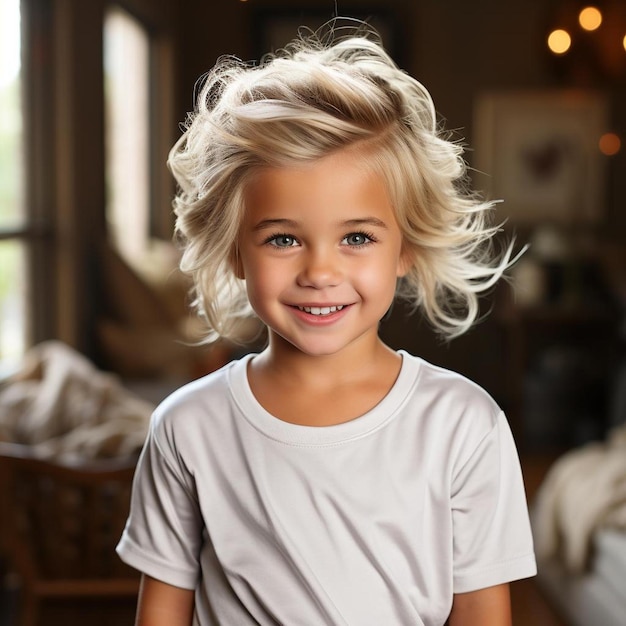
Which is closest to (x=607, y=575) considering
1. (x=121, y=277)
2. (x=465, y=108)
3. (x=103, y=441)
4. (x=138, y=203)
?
(x=103, y=441)

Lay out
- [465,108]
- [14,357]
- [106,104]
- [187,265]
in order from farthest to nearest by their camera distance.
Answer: [465,108] < [106,104] < [14,357] < [187,265]

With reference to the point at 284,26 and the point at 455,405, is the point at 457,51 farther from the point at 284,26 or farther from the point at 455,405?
the point at 455,405

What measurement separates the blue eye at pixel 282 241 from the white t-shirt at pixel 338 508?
0.54 feet

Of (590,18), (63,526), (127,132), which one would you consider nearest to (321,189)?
(63,526)

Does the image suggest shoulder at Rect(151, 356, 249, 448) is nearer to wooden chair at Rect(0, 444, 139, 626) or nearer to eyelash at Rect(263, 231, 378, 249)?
eyelash at Rect(263, 231, 378, 249)

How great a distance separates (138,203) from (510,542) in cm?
421

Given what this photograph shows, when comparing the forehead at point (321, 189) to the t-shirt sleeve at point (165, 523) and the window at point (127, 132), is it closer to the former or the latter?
the t-shirt sleeve at point (165, 523)

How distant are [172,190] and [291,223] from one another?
14.0 ft

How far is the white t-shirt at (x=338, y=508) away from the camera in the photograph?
38.4 inches

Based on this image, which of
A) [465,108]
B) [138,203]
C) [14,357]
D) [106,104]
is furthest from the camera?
[465,108]

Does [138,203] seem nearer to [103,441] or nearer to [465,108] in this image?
[465,108]

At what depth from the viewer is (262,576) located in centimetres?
98

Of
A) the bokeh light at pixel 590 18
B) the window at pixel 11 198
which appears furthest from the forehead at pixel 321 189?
the window at pixel 11 198

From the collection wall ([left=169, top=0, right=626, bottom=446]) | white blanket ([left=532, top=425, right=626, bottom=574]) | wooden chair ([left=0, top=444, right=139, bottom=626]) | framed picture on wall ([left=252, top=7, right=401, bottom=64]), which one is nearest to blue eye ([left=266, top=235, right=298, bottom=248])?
wooden chair ([left=0, top=444, right=139, bottom=626])
